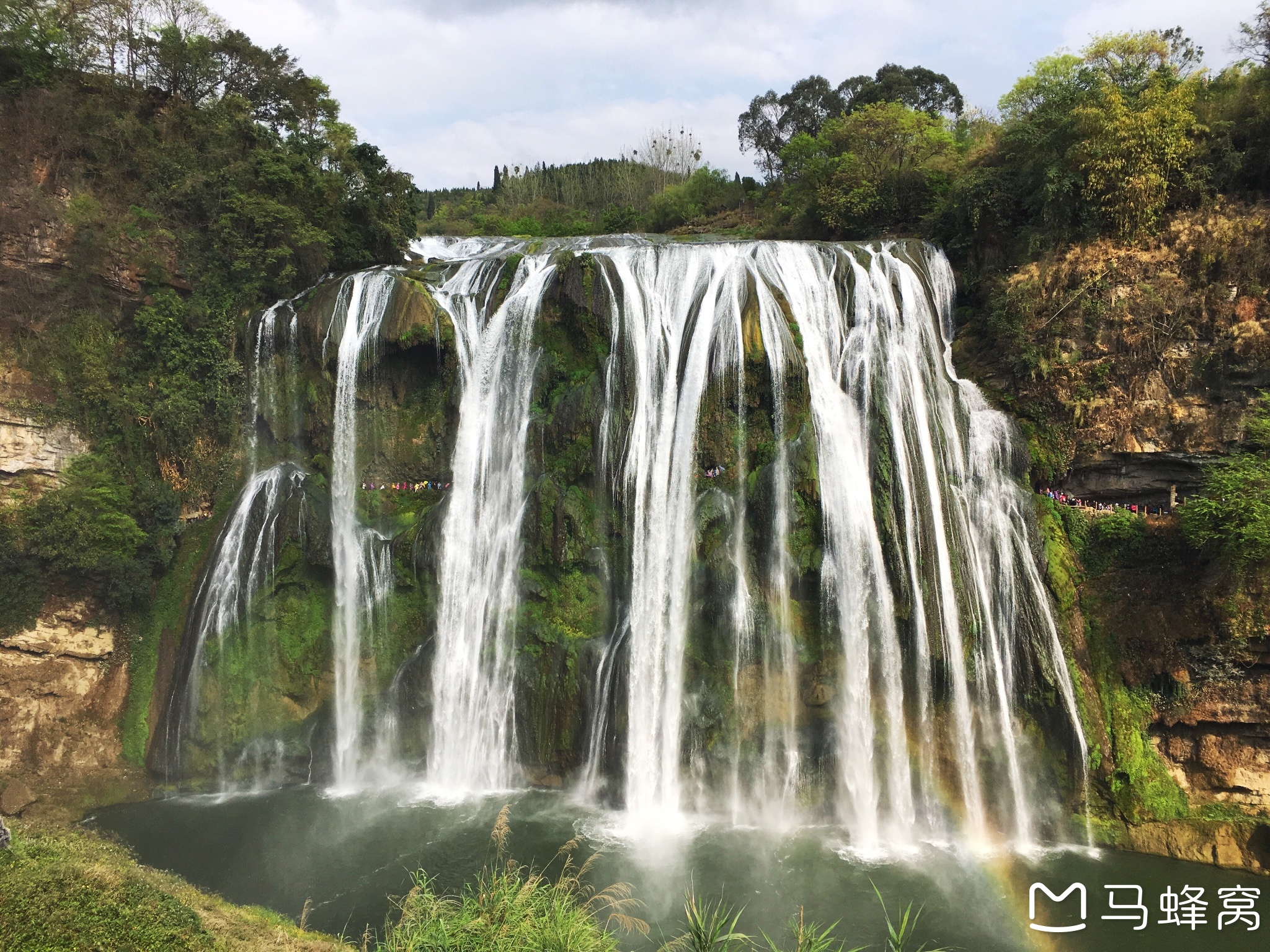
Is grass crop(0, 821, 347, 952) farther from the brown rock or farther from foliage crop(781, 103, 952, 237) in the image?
foliage crop(781, 103, 952, 237)

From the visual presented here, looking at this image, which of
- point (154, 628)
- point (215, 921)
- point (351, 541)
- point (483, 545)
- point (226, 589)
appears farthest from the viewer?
point (154, 628)

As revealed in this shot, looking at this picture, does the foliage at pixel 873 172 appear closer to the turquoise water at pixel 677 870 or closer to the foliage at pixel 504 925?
the turquoise water at pixel 677 870

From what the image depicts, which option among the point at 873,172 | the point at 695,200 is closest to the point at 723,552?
the point at 873,172

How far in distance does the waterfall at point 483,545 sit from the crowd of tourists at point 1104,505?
1078 centimetres

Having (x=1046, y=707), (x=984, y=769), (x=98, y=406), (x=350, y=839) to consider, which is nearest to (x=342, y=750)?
(x=350, y=839)

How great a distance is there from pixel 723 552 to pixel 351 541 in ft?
27.1

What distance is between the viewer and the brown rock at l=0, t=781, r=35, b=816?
42.3ft

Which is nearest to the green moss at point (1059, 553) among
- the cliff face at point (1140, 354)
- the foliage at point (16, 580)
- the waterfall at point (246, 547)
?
the cliff face at point (1140, 354)

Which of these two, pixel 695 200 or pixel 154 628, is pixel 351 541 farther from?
pixel 695 200

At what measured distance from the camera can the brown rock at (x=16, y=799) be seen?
1290 cm

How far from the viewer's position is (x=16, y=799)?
13.1 meters

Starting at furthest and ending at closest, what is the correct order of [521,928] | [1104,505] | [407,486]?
[407,486], [1104,505], [521,928]

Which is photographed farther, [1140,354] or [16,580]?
[16,580]

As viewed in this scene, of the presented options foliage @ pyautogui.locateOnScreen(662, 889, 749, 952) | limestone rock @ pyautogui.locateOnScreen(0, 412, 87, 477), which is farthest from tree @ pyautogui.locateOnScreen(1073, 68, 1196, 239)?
limestone rock @ pyautogui.locateOnScreen(0, 412, 87, 477)
